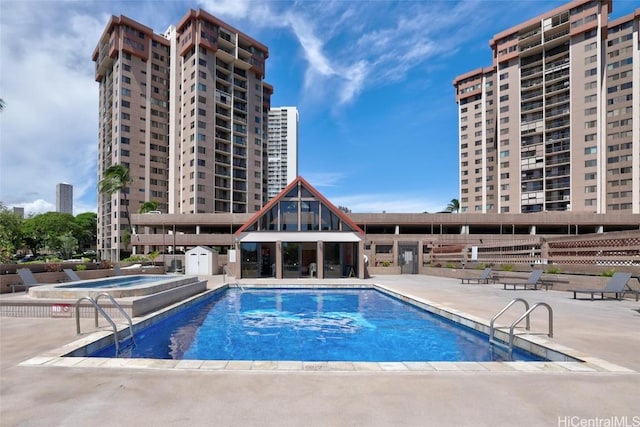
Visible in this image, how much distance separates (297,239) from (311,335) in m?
12.0

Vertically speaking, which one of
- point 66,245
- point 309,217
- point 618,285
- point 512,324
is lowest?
point 66,245

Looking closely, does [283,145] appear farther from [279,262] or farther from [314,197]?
[279,262]

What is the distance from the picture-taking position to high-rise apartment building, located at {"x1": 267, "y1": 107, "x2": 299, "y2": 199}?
135 metres

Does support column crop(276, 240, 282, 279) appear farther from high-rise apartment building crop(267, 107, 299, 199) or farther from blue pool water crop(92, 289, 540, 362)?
high-rise apartment building crop(267, 107, 299, 199)

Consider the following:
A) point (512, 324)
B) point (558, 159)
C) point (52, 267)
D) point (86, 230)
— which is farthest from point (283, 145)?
point (512, 324)

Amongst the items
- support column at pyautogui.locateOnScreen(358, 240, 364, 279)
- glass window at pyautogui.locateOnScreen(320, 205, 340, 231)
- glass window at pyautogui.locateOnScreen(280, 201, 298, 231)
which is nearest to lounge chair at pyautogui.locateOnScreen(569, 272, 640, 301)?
support column at pyautogui.locateOnScreen(358, 240, 364, 279)

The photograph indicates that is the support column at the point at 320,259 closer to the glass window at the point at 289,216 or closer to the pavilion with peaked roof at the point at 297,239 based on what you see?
the pavilion with peaked roof at the point at 297,239

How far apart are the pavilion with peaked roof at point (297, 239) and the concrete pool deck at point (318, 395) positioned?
15.9m

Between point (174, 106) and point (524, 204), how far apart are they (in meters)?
64.6

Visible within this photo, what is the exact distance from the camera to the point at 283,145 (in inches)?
5399

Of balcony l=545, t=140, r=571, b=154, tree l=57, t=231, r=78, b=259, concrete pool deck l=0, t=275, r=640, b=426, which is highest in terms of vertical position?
balcony l=545, t=140, r=571, b=154

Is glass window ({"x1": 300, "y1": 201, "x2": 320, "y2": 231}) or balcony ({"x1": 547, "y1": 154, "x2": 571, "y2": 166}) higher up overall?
balcony ({"x1": 547, "y1": 154, "x2": 571, "y2": 166})

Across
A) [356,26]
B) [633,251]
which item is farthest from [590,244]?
[356,26]

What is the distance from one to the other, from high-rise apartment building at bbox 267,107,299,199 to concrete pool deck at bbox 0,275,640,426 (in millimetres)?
Result: 130256
